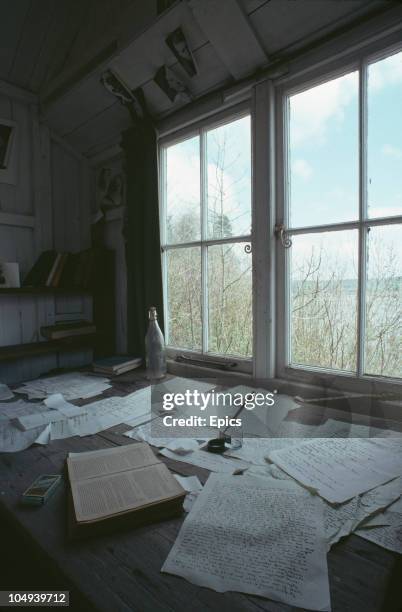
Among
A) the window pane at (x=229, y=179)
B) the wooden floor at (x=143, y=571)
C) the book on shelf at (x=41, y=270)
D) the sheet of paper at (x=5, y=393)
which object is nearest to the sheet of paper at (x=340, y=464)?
the wooden floor at (x=143, y=571)

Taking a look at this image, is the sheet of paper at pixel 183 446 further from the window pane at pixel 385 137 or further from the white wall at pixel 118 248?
the white wall at pixel 118 248

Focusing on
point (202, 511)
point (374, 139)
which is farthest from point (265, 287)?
point (202, 511)

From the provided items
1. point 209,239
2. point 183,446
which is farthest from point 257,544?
point 209,239

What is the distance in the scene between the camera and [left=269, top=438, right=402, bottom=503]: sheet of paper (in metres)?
0.77

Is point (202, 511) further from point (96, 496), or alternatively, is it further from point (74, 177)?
point (74, 177)

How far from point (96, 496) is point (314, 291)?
113 cm

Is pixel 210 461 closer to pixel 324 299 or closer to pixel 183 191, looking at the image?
pixel 324 299

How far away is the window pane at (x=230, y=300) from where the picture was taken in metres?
1.70

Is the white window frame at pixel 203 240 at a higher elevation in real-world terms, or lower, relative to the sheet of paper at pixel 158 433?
higher

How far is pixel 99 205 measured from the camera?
2.42m

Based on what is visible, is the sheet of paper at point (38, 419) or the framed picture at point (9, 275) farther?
the framed picture at point (9, 275)

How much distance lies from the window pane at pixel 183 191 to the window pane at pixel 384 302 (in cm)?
91

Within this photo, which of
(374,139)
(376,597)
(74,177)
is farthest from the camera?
(74,177)

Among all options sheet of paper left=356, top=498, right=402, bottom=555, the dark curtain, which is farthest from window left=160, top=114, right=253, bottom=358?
sheet of paper left=356, top=498, right=402, bottom=555
